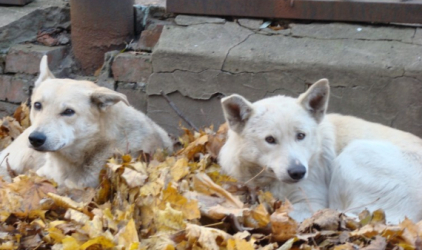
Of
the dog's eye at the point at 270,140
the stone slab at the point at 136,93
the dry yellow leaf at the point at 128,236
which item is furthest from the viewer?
the stone slab at the point at 136,93

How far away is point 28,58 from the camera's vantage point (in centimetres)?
687

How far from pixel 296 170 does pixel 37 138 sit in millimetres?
2007

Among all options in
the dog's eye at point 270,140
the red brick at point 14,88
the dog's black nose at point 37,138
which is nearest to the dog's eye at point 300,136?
the dog's eye at point 270,140

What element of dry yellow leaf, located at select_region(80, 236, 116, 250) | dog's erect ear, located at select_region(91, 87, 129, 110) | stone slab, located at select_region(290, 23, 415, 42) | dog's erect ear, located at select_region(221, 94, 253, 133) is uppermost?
stone slab, located at select_region(290, 23, 415, 42)

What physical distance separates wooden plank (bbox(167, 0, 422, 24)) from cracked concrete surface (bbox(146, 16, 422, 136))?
0.09m

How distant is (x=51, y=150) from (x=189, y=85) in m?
1.75

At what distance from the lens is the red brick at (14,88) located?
6945 millimetres

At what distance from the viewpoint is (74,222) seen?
13.6ft

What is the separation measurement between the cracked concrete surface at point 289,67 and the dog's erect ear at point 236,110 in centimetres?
121

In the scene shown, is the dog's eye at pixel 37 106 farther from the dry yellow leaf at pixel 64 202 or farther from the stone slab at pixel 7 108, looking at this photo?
the stone slab at pixel 7 108

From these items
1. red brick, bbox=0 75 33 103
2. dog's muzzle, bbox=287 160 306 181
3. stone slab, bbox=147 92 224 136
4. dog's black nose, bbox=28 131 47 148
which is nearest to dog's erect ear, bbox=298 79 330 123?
dog's muzzle, bbox=287 160 306 181

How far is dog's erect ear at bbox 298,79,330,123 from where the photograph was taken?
15.7ft

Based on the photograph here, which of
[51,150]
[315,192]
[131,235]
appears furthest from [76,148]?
[315,192]

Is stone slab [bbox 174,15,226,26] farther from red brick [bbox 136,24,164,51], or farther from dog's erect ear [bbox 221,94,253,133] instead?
dog's erect ear [bbox 221,94,253,133]
